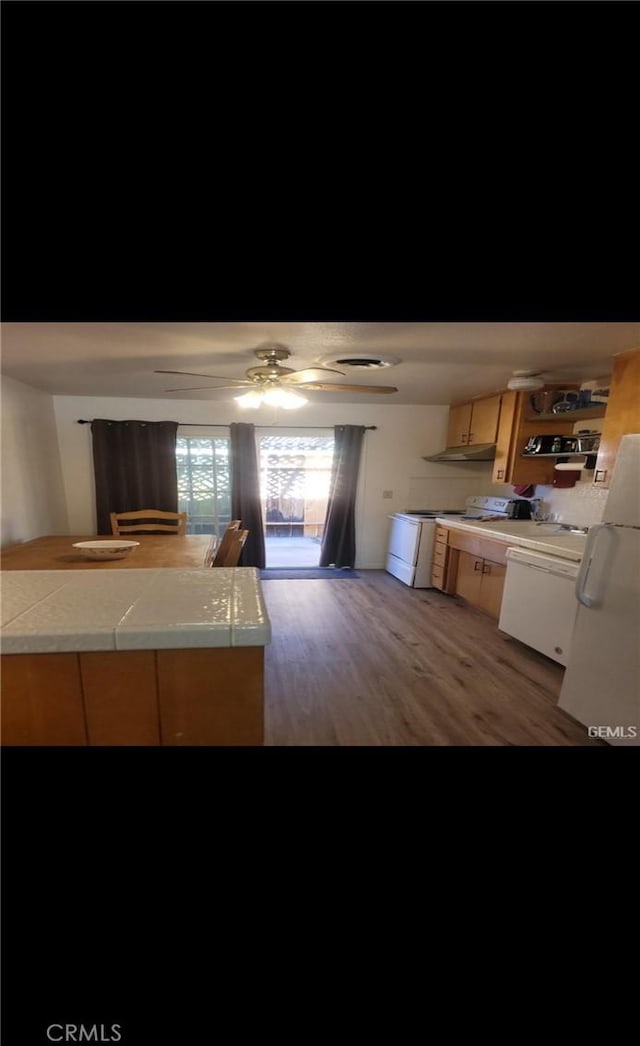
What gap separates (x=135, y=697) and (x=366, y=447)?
4.15 meters

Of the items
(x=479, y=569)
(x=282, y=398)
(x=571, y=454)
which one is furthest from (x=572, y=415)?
(x=282, y=398)

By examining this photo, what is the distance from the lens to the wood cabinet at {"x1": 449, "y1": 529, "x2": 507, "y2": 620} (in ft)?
10.2

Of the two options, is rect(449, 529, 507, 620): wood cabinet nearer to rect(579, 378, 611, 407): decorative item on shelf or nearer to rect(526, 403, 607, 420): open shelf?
rect(526, 403, 607, 420): open shelf

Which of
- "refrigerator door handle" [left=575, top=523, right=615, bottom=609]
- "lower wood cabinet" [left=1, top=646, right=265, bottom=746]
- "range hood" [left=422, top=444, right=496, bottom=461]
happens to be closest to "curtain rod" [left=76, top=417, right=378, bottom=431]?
"range hood" [left=422, top=444, right=496, bottom=461]

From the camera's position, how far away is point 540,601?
2.49m

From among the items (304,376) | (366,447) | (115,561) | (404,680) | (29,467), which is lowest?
(404,680)

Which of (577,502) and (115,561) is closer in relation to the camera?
(115,561)

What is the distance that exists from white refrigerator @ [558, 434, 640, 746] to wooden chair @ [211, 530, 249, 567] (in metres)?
1.87

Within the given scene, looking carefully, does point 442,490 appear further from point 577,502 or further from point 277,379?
point 277,379

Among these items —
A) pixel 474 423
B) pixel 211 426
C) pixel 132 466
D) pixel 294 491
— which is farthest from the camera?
pixel 294 491

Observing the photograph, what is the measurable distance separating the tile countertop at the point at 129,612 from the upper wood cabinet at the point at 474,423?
10.9 feet

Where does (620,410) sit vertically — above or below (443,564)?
above

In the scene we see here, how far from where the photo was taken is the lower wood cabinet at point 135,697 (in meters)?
0.64
